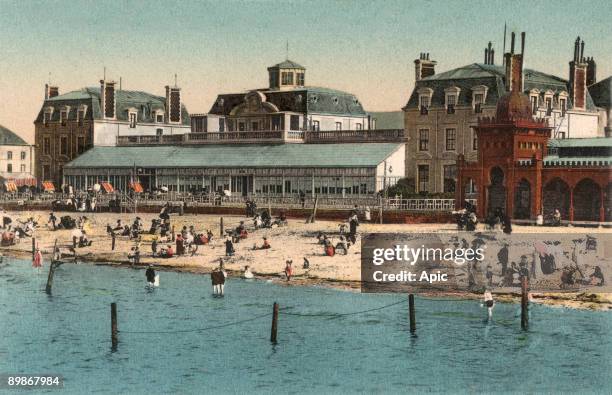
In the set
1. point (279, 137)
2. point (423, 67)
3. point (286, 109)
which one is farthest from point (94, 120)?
point (423, 67)

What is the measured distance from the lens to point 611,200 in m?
48.4

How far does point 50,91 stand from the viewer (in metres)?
88.1

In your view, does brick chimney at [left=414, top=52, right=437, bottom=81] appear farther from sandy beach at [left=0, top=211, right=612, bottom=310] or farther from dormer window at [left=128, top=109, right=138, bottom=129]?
dormer window at [left=128, top=109, right=138, bottom=129]

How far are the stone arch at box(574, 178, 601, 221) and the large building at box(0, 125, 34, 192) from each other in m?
62.7

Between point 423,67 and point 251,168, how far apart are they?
14019mm

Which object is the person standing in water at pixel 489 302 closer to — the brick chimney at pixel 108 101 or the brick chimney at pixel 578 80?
the brick chimney at pixel 578 80

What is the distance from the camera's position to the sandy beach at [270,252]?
141 ft

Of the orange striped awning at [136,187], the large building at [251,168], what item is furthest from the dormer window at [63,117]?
the orange striped awning at [136,187]

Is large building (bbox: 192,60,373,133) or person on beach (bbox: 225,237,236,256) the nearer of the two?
person on beach (bbox: 225,237,236,256)

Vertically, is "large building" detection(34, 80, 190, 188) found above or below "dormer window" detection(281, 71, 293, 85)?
below

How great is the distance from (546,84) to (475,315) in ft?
91.8

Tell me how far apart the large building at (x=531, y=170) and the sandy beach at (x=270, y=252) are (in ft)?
9.95

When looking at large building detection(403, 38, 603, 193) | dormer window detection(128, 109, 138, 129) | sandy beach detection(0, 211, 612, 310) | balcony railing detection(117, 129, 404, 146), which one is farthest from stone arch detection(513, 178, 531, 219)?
dormer window detection(128, 109, 138, 129)

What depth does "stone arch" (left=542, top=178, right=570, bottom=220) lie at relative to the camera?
50.4 meters
